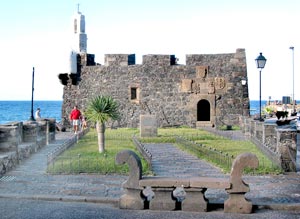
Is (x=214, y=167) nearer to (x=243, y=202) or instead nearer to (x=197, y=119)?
(x=243, y=202)

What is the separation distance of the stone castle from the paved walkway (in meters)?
14.7

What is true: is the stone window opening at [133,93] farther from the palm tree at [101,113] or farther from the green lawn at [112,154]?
the palm tree at [101,113]

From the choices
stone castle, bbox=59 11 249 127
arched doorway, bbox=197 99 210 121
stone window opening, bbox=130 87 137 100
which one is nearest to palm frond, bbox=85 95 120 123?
stone castle, bbox=59 11 249 127

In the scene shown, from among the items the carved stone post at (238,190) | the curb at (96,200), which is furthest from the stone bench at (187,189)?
the curb at (96,200)

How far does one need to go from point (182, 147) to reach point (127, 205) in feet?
33.9

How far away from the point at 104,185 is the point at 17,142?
4359 millimetres

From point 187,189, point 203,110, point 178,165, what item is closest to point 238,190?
point 187,189

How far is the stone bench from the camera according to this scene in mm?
8727

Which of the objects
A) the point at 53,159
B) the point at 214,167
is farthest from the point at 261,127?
the point at 53,159

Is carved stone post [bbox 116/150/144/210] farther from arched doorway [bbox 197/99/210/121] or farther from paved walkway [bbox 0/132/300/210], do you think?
arched doorway [bbox 197/99/210/121]

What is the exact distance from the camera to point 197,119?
31359 mm

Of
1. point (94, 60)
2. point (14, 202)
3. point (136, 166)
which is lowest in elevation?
point (14, 202)

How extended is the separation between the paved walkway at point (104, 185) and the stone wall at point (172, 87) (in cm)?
1469

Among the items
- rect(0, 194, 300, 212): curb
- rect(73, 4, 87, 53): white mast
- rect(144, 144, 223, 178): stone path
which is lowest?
rect(0, 194, 300, 212): curb
